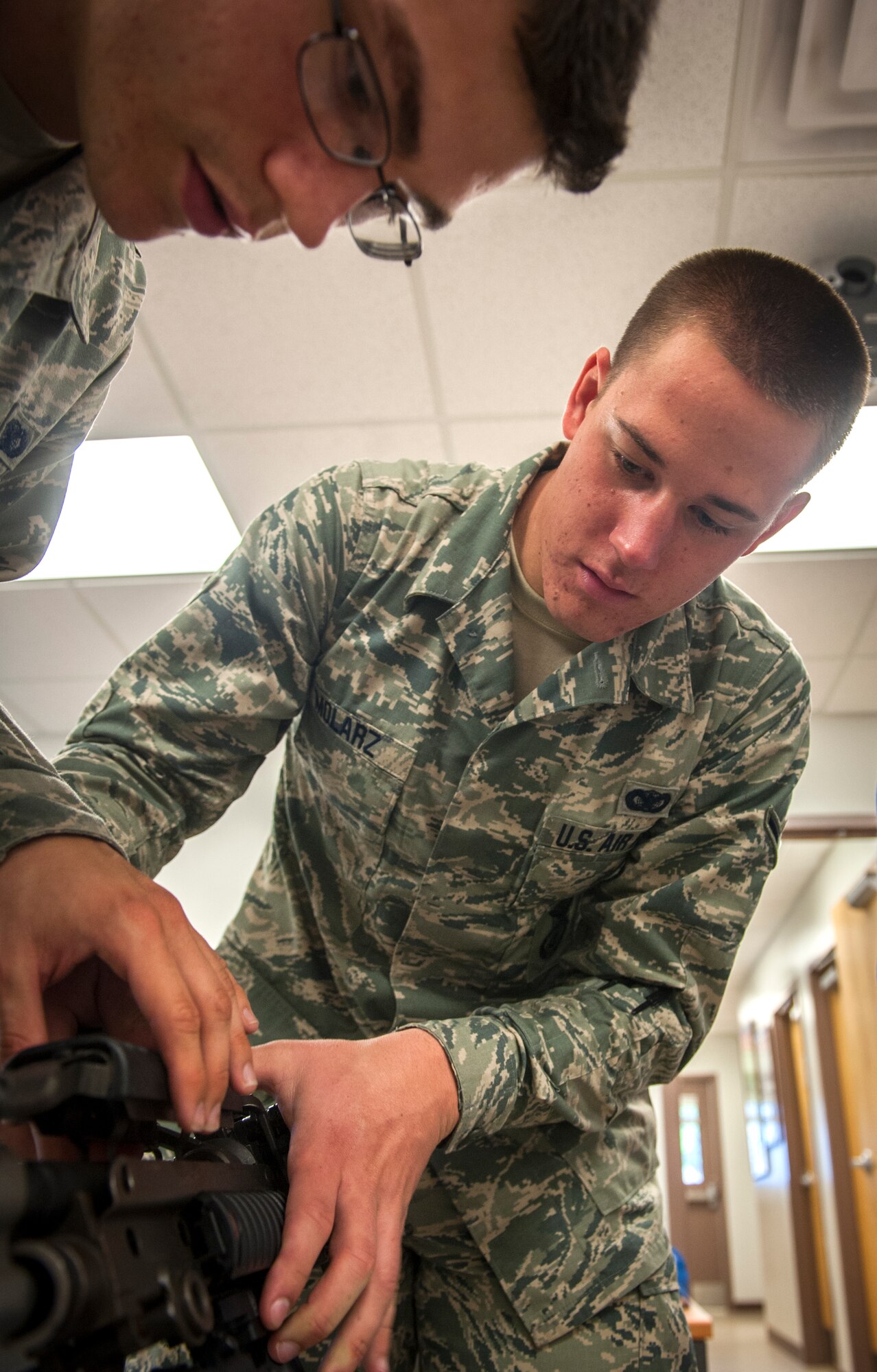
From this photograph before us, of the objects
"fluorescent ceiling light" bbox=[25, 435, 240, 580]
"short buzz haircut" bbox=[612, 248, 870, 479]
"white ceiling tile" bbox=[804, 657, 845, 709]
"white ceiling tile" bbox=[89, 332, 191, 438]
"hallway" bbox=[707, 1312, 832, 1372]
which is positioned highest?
"white ceiling tile" bbox=[89, 332, 191, 438]

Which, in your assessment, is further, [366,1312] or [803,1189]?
[803,1189]

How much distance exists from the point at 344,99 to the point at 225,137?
0.26 ft

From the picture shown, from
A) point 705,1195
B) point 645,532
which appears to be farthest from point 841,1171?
point 705,1195

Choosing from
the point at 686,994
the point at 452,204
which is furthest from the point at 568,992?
the point at 452,204

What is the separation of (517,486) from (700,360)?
27cm

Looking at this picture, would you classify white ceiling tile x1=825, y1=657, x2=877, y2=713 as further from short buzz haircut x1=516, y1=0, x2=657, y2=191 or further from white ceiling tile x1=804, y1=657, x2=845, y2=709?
short buzz haircut x1=516, y1=0, x2=657, y2=191

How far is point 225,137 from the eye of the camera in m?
0.68

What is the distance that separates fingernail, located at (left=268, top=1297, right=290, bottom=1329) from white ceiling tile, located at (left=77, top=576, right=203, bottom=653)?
322cm

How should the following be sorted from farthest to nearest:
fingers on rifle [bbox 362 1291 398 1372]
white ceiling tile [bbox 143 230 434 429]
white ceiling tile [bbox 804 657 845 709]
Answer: white ceiling tile [bbox 804 657 845 709]
white ceiling tile [bbox 143 230 434 429]
fingers on rifle [bbox 362 1291 398 1372]

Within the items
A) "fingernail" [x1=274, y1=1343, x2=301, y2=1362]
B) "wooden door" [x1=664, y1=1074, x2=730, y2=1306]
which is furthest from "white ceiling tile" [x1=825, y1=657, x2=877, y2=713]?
"wooden door" [x1=664, y1=1074, x2=730, y2=1306]

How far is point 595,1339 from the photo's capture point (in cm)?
108

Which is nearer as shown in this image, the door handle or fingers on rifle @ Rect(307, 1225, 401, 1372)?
fingers on rifle @ Rect(307, 1225, 401, 1372)

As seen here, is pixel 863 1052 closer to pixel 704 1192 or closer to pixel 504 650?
pixel 504 650

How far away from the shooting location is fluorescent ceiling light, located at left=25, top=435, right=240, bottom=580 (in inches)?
127
